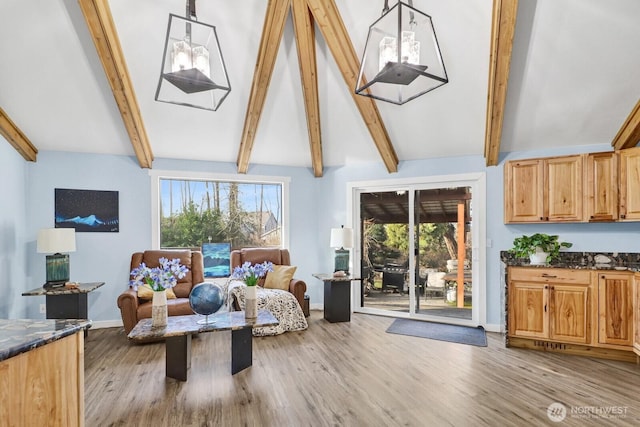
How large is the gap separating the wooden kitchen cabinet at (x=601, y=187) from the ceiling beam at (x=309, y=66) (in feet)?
10.9

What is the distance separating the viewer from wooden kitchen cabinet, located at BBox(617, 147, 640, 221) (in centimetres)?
382

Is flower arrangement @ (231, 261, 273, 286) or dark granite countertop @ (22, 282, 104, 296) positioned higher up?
flower arrangement @ (231, 261, 273, 286)

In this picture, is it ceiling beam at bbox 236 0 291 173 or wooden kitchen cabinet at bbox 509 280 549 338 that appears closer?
ceiling beam at bbox 236 0 291 173

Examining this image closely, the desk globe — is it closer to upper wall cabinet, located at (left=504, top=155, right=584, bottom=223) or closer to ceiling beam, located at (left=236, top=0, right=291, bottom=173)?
ceiling beam, located at (left=236, top=0, right=291, bottom=173)

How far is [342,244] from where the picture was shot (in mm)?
5332

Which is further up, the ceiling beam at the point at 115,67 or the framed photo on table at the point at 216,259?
the ceiling beam at the point at 115,67

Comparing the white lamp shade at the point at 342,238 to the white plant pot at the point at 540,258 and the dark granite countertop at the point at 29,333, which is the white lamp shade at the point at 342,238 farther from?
the dark granite countertop at the point at 29,333

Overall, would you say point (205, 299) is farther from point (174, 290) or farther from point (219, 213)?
point (219, 213)

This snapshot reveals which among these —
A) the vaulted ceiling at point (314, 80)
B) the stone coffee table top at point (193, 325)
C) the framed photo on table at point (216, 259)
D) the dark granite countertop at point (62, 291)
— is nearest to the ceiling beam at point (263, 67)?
the vaulted ceiling at point (314, 80)

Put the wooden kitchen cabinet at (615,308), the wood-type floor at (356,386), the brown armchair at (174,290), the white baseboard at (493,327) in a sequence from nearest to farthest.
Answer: the wood-type floor at (356,386) < the wooden kitchen cabinet at (615,308) < the brown armchair at (174,290) < the white baseboard at (493,327)

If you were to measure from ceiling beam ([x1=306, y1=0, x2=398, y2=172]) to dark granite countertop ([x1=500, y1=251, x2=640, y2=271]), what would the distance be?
220 cm

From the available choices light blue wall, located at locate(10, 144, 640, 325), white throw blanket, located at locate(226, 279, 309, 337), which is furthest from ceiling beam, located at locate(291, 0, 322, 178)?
white throw blanket, located at locate(226, 279, 309, 337)

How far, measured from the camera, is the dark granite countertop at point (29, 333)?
4.72 ft

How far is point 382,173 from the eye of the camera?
566cm
